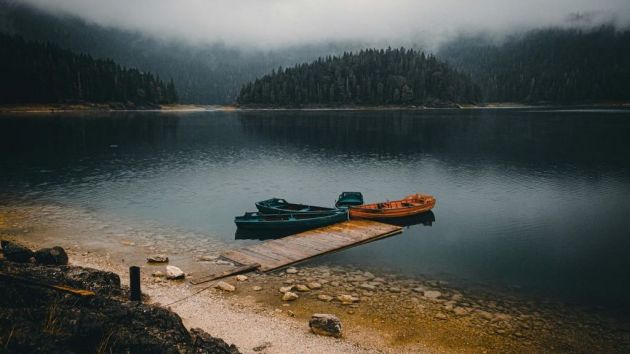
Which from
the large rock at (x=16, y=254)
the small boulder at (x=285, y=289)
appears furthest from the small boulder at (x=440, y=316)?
the large rock at (x=16, y=254)

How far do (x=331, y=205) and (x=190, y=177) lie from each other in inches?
1023

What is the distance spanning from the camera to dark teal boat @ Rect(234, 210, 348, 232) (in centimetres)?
3972

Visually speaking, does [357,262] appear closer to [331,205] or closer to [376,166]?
[331,205]

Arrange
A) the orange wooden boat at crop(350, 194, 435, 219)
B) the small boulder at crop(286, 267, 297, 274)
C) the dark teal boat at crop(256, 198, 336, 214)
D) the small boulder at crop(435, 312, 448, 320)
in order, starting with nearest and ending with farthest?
the small boulder at crop(435, 312, 448, 320), the small boulder at crop(286, 267, 297, 274), the dark teal boat at crop(256, 198, 336, 214), the orange wooden boat at crop(350, 194, 435, 219)

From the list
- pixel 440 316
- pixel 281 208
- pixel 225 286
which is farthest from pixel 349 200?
pixel 440 316

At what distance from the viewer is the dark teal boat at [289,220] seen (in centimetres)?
3972

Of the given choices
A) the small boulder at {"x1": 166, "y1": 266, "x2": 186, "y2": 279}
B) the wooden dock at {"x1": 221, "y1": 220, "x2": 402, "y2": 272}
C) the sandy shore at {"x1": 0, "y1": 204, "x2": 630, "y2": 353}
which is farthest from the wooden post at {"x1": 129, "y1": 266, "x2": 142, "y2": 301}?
the wooden dock at {"x1": 221, "y1": 220, "x2": 402, "y2": 272}

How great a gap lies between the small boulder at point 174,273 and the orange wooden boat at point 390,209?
64.2ft

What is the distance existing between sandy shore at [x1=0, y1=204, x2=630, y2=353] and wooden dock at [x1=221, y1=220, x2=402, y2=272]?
58.9 inches

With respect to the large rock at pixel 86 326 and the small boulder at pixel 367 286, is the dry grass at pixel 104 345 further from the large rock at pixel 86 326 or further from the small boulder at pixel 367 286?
the small boulder at pixel 367 286

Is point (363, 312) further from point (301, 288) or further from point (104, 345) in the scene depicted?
point (104, 345)

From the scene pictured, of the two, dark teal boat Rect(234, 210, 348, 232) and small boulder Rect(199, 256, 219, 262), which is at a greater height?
dark teal boat Rect(234, 210, 348, 232)

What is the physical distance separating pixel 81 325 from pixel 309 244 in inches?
842

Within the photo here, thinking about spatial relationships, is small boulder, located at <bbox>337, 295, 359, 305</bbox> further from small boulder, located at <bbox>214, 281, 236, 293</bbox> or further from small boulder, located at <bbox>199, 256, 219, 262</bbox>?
small boulder, located at <bbox>199, 256, 219, 262</bbox>
